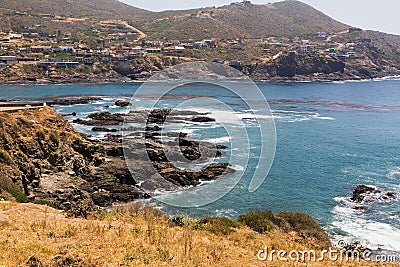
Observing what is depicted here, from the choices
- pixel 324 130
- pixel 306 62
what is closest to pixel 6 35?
pixel 306 62

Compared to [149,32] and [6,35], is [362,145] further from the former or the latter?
[149,32]

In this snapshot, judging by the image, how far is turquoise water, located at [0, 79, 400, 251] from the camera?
81.9ft

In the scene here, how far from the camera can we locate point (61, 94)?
84125mm

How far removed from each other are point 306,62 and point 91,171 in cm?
11695

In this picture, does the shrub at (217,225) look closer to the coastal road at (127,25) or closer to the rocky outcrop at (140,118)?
the rocky outcrop at (140,118)

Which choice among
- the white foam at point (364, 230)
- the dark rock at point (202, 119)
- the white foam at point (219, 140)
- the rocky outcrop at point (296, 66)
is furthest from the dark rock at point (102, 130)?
the rocky outcrop at point (296, 66)

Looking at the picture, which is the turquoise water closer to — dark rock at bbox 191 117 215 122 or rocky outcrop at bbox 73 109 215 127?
rocky outcrop at bbox 73 109 215 127

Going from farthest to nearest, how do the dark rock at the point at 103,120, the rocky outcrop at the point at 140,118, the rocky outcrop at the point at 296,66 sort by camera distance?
1. the rocky outcrop at the point at 296,66
2. the rocky outcrop at the point at 140,118
3. the dark rock at the point at 103,120

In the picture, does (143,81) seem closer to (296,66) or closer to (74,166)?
(296,66)
